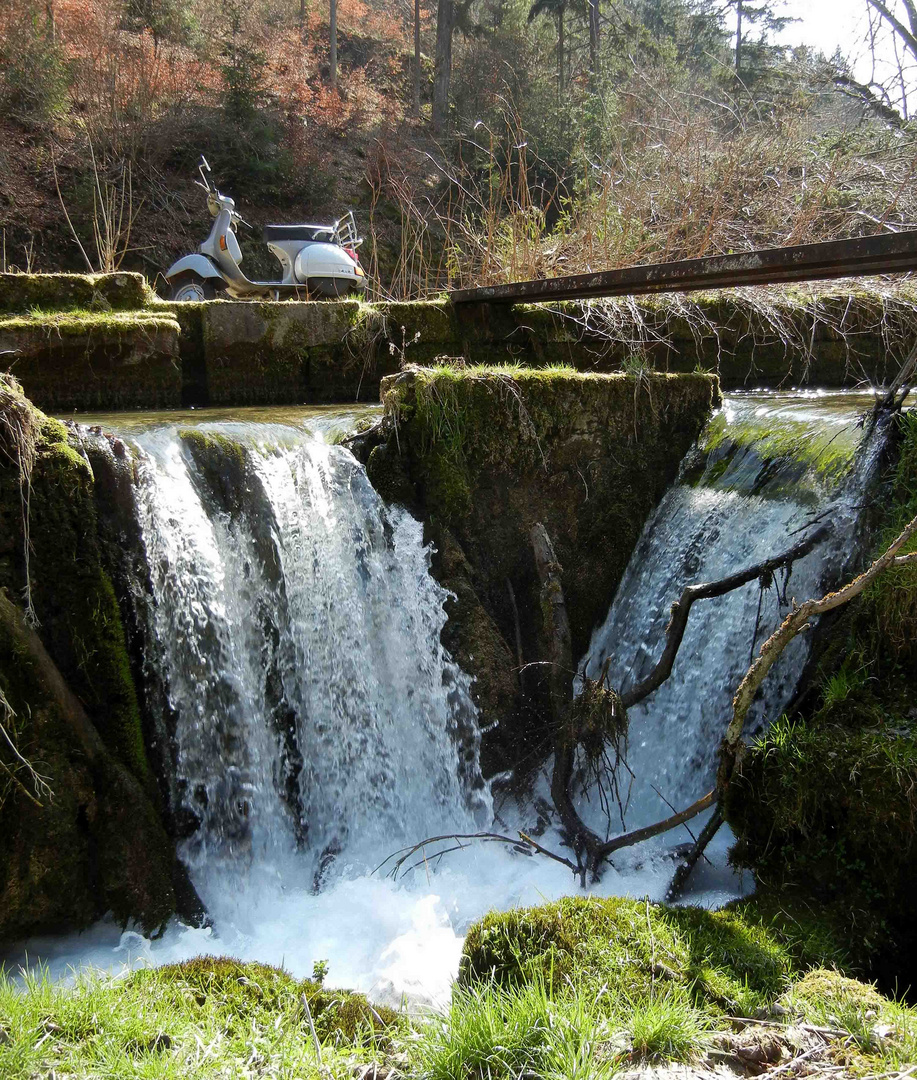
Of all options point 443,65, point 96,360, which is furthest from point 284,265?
point 443,65

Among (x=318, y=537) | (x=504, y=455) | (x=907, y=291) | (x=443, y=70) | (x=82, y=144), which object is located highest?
(x=443, y=70)

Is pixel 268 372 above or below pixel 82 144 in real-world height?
below

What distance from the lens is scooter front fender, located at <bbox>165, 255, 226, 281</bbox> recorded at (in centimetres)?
866

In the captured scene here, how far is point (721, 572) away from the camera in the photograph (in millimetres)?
4727

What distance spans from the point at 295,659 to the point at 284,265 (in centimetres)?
589

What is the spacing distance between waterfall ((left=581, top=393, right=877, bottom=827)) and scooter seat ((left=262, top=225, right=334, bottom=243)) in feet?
16.7

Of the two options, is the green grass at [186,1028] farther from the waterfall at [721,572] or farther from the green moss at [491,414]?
the green moss at [491,414]

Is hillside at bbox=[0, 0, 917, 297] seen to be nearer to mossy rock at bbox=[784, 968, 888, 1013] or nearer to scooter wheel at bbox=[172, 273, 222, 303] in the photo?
scooter wheel at bbox=[172, 273, 222, 303]

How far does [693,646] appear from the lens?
4570 mm

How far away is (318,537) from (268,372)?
2425 mm

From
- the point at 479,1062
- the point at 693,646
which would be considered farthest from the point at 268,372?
the point at 479,1062

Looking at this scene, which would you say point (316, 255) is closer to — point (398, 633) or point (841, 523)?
point (398, 633)

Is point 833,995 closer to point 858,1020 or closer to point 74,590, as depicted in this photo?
point 858,1020

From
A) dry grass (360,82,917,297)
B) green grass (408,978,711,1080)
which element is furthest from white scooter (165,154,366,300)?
green grass (408,978,711,1080)
